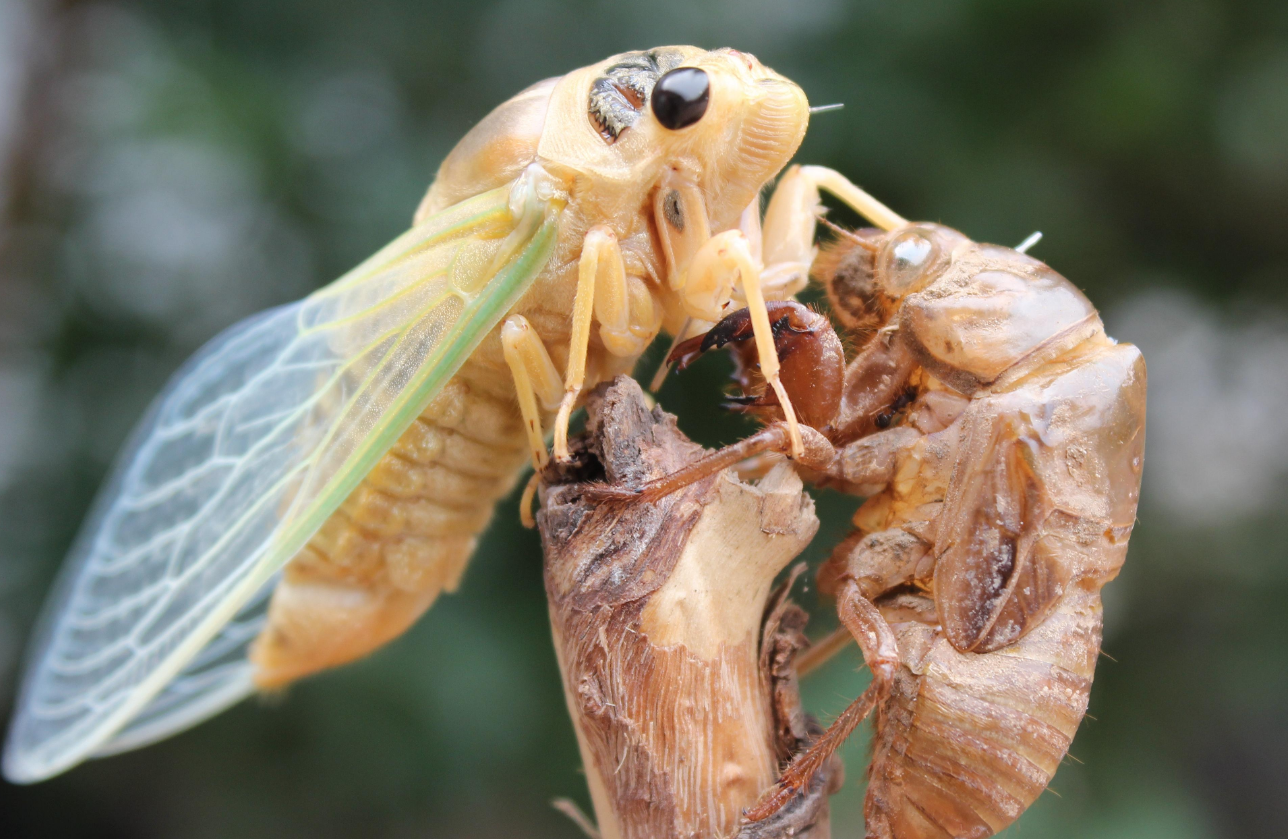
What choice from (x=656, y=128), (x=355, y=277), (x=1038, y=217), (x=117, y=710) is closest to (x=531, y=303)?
(x=656, y=128)

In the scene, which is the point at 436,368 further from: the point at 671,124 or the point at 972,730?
the point at 972,730

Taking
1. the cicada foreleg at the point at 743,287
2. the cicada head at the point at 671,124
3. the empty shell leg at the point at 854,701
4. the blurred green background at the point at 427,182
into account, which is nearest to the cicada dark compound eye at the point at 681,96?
the cicada head at the point at 671,124

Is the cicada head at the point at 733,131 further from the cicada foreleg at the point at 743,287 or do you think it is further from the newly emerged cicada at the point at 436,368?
the cicada foreleg at the point at 743,287

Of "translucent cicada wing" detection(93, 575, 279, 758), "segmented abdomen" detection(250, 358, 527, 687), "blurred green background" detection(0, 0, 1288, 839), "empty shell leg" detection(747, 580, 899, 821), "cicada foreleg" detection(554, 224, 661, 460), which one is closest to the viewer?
"empty shell leg" detection(747, 580, 899, 821)

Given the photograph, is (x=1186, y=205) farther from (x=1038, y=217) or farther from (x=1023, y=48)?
(x=1023, y=48)

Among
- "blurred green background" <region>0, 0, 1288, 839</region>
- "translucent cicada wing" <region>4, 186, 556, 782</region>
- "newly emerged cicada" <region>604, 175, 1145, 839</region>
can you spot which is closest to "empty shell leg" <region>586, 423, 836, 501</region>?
"newly emerged cicada" <region>604, 175, 1145, 839</region>

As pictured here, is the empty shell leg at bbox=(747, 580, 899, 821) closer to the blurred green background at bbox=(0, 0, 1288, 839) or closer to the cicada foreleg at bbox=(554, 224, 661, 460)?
the cicada foreleg at bbox=(554, 224, 661, 460)

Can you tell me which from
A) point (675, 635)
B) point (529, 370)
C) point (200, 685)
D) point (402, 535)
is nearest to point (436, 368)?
point (529, 370)
